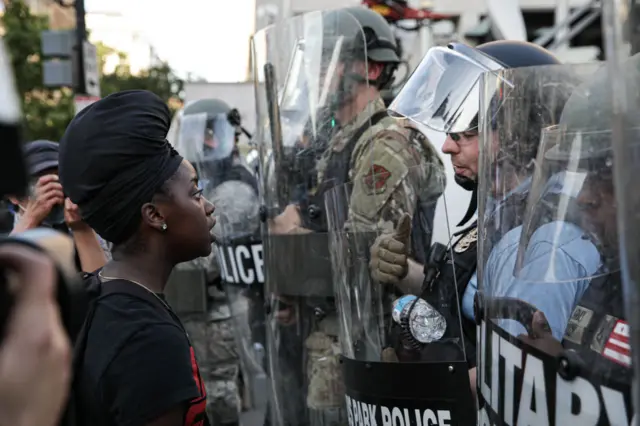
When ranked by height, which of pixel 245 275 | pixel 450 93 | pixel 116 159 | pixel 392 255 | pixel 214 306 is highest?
pixel 450 93

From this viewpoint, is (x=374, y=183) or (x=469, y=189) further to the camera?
(x=469, y=189)

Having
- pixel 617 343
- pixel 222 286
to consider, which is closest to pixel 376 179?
pixel 617 343

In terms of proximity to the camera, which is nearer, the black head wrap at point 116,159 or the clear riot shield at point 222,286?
the black head wrap at point 116,159

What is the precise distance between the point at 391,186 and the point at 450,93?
41cm

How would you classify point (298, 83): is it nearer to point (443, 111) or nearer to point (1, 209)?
point (443, 111)

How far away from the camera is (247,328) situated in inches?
233

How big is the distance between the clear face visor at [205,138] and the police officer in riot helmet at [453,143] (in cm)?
353

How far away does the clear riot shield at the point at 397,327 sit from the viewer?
268 cm

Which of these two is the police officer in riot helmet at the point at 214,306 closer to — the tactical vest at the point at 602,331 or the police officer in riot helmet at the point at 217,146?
the police officer in riot helmet at the point at 217,146

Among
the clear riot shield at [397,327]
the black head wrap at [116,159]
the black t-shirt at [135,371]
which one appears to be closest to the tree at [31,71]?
the clear riot shield at [397,327]

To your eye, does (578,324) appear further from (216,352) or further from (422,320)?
(216,352)

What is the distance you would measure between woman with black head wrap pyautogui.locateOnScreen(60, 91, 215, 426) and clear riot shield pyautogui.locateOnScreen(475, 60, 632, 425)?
707 mm

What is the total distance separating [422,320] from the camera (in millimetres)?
2738

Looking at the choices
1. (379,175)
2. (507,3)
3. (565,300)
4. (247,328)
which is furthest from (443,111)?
(507,3)
